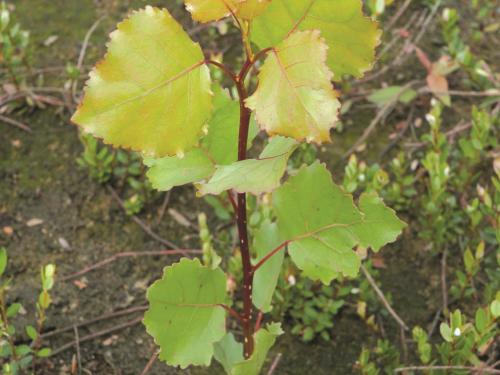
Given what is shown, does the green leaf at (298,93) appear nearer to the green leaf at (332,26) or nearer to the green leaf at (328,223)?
the green leaf at (332,26)

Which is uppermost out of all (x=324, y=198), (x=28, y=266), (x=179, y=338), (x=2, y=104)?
(x=324, y=198)

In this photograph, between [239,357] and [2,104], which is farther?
[2,104]

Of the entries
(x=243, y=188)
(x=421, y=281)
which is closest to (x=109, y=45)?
(x=243, y=188)

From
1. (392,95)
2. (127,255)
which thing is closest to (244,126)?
(127,255)

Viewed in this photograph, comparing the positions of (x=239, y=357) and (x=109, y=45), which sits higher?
(x=109, y=45)

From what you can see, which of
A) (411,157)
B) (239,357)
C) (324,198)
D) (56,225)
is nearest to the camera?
(324,198)

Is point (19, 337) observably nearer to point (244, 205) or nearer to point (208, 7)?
point (244, 205)

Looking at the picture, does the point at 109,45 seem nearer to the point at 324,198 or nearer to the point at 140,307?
the point at 324,198

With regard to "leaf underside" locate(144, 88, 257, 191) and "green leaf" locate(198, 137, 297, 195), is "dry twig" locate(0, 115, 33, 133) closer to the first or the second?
"leaf underside" locate(144, 88, 257, 191)
